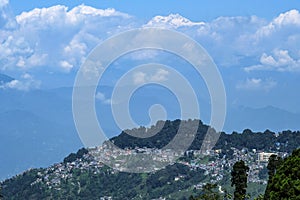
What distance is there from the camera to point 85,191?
17388 cm

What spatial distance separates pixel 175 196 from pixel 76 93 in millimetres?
130324

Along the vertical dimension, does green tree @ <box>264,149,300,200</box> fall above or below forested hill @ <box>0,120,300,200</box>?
below

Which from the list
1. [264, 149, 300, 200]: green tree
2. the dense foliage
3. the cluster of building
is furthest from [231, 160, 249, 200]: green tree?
the cluster of building

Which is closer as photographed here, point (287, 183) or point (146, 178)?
point (287, 183)

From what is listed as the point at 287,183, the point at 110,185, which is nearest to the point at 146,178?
the point at 110,185

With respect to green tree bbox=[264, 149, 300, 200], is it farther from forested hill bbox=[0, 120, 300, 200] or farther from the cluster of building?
the cluster of building

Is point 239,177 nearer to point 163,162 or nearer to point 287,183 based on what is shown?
point 287,183

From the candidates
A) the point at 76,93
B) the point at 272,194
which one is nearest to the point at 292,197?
the point at 272,194

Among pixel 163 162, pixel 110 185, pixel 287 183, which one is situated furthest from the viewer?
pixel 110 185

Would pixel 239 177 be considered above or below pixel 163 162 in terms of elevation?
below

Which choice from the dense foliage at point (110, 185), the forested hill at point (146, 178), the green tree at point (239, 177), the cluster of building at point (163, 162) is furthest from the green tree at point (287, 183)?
the cluster of building at point (163, 162)

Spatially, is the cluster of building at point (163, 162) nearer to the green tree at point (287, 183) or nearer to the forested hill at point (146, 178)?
the forested hill at point (146, 178)

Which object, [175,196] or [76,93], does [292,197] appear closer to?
[76,93]

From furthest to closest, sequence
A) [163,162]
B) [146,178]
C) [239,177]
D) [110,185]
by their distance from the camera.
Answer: [146,178] → [110,185] → [163,162] → [239,177]
